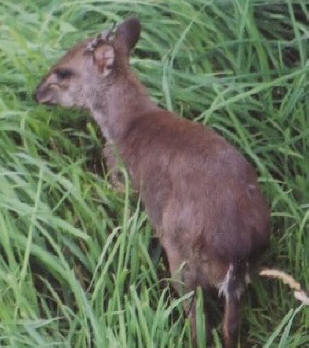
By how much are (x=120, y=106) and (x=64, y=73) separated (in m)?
0.30

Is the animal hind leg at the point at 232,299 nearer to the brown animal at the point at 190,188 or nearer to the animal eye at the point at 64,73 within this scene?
the brown animal at the point at 190,188

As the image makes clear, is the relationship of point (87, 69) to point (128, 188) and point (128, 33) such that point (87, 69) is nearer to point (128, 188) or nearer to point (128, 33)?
point (128, 33)

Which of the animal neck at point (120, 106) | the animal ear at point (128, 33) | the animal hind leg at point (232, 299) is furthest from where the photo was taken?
the animal ear at point (128, 33)

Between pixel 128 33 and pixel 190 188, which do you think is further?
pixel 128 33

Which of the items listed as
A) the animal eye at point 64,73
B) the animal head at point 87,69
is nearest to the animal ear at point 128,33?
the animal head at point 87,69

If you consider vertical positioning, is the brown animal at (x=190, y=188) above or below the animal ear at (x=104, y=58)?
below

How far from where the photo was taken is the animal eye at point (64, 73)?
5.37 metres

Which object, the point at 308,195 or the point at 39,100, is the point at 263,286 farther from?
the point at 39,100

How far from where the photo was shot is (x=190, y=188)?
458 cm

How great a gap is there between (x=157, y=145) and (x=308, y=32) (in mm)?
1106

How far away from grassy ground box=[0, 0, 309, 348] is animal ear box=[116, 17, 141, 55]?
0.14m

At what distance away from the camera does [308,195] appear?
5.11m

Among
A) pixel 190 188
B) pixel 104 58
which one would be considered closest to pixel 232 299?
pixel 190 188

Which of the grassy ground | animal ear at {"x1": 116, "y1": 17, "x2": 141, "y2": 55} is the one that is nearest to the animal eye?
the grassy ground
